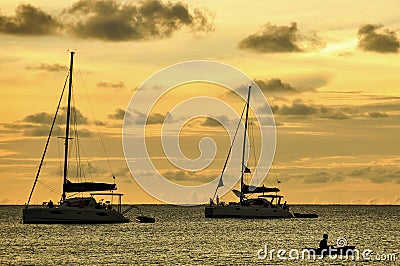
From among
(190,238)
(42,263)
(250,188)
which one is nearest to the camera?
(42,263)

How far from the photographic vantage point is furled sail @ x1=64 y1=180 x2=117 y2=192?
132 meters


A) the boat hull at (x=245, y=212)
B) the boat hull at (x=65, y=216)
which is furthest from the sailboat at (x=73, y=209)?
the boat hull at (x=245, y=212)

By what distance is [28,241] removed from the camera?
399ft

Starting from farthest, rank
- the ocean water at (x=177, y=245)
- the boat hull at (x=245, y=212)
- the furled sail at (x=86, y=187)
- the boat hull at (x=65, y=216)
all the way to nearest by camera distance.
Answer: the boat hull at (x=245, y=212) → the boat hull at (x=65, y=216) → the furled sail at (x=86, y=187) → the ocean water at (x=177, y=245)

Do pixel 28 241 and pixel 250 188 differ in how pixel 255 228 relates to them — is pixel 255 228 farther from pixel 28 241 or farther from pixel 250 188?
pixel 28 241

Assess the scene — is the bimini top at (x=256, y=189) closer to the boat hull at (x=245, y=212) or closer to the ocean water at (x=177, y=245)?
the boat hull at (x=245, y=212)

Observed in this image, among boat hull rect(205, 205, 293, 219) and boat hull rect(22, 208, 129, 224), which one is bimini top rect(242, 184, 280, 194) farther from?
boat hull rect(22, 208, 129, 224)

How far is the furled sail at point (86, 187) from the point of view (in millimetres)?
132000

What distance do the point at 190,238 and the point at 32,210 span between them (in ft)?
78.6

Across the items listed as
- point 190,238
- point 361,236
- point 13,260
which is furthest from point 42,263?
point 361,236

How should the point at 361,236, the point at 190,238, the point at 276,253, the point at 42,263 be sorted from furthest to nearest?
the point at 361,236 → the point at 190,238 → the point at 276,253 → the point at 42,263

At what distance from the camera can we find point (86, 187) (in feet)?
437

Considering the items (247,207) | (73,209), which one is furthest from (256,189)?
(73,209)

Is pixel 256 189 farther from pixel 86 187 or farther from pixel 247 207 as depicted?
pixel 86 187
